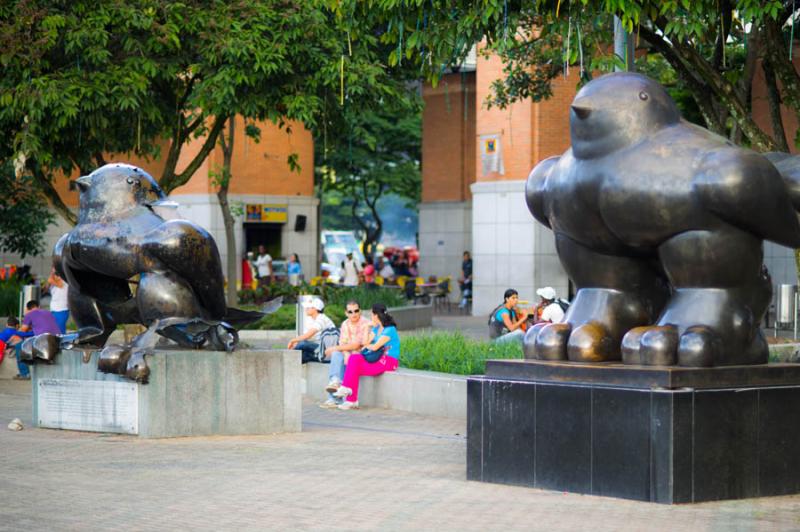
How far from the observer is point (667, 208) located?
884 cm

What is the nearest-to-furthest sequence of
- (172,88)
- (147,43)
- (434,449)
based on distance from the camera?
(434,449) → (147,43) → (172,88)

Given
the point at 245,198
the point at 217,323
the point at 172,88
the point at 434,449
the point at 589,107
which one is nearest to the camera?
the point at 589,107

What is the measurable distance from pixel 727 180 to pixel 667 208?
1.46 feet

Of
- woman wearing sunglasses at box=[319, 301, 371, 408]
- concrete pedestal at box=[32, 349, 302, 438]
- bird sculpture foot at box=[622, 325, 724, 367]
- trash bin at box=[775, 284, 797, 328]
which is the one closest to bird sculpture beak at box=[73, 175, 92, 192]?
concrete pedestal at box=[32, 349, 302, 438]

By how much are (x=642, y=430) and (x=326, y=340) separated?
866 cm

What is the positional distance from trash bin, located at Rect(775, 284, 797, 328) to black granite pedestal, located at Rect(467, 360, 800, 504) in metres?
15.6

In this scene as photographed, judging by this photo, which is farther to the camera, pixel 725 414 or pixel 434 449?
pixel 434 449

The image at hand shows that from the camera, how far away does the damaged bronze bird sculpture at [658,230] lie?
28.8 ft

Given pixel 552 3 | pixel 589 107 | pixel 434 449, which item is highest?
pixel 552 3

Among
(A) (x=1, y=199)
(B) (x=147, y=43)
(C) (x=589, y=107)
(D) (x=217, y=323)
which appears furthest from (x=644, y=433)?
(A) (x=1, y=199)

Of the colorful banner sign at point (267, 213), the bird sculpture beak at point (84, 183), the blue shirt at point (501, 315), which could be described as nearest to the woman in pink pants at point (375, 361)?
the blue shirt at point (501, 315)

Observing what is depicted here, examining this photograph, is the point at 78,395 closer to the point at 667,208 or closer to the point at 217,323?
the point at 217,323

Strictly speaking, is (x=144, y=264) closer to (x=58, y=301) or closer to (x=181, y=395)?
(x=181, y=395)

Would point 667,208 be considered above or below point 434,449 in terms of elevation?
above
